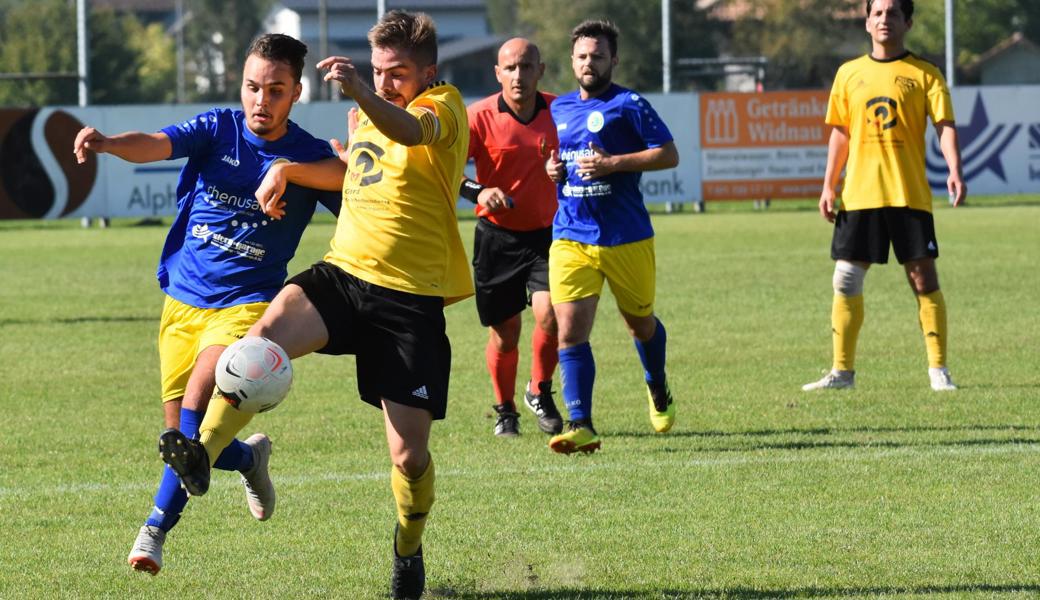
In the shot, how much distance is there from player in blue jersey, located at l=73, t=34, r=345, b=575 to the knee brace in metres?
4.77

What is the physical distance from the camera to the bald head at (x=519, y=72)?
27.9 ft

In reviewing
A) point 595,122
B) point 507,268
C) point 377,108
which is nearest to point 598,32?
point 595,122

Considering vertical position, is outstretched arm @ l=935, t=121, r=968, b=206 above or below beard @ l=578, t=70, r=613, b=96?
below

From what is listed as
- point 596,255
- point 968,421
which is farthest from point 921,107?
point 596,255

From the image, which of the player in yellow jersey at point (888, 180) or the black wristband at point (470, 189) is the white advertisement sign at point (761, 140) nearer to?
the player in yellow jersey at point (888, 180)

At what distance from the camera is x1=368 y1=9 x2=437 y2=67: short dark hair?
5367mm

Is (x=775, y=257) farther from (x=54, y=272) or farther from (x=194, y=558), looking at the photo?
(x=194, y=558)

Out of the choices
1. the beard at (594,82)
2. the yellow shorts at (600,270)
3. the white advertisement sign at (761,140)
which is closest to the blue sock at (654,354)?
the yellow shorts at (600,270)

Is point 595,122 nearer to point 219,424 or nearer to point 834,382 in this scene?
point 834,382

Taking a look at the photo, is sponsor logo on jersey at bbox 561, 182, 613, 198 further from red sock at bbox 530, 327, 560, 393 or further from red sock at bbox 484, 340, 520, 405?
red sock at bbox 484, 340, 520, 405

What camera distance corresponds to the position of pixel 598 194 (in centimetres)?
830

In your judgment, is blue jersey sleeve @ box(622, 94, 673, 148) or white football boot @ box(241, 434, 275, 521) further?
blue jersey sleeve @ box(622, 94, 673, 148)

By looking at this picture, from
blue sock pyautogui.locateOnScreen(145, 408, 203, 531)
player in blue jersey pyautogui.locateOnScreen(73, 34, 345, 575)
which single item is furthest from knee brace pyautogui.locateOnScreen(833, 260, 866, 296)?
blue sock pyautogui.locateOnScreen(145, 408, 203, 531)

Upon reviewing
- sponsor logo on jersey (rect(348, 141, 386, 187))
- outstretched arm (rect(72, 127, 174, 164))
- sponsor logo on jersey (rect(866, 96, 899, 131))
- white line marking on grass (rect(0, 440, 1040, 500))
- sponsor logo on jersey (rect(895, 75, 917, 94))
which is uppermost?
sponsor logo on jersey (rect(895, 75, 917, 94))
